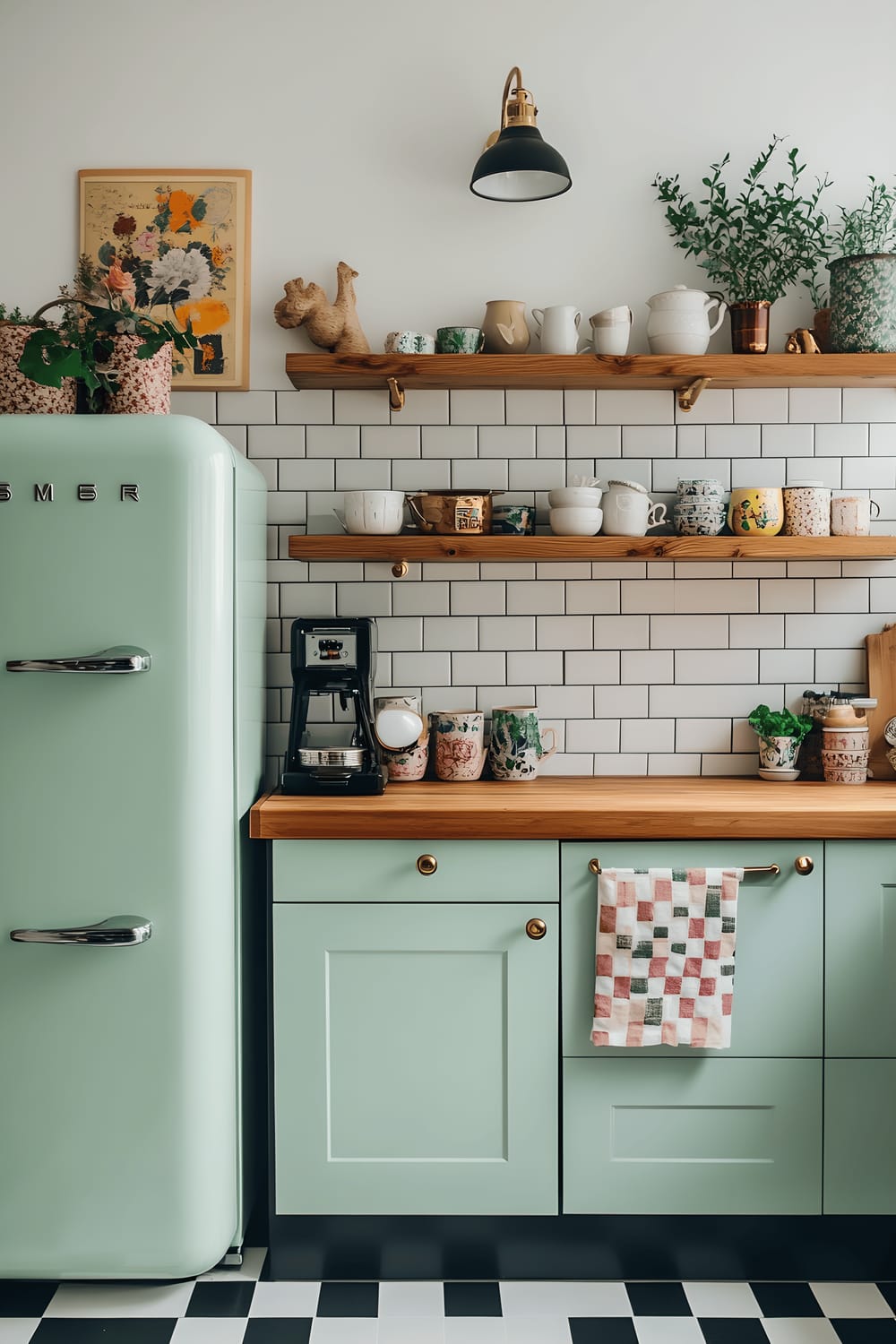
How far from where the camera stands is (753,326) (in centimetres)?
243

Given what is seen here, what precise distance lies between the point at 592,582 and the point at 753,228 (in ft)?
3.05

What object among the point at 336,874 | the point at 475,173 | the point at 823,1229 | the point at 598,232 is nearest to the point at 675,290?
the point at 598,232

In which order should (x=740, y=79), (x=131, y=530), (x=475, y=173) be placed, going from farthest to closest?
(x=740, y=79)
(x=475, y=173)
(x=131, y=530)

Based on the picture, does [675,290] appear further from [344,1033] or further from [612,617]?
[344,1033]

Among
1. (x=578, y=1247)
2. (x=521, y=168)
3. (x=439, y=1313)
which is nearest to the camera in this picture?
(x=439, y=1313)

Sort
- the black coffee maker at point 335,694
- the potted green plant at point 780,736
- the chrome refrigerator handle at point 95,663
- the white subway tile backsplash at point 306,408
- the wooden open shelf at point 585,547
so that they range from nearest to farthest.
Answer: the chrome refrigerator handle at point 95,663 < the black coffee maker at point 335,694 < the wooden open shelf at point 585,547 < the potted green plant at point 780,736 < the white subway tile backsplash at point 306,408

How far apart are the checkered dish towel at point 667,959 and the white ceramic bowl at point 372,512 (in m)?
0.94

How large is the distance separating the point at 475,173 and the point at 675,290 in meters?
0.53

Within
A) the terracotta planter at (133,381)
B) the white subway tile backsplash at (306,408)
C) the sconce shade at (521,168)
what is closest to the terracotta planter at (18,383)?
the terracotta planter at (133,381)

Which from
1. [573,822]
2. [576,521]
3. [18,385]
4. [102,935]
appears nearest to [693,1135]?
[573,822]

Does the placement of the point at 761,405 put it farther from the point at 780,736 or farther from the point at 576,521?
the point at 780,736

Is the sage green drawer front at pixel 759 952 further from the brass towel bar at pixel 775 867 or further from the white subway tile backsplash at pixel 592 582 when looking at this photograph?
the white subway tile backsplash at pixel 592 582

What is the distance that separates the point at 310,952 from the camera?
207 cm

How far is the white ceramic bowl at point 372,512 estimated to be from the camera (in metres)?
2.37
